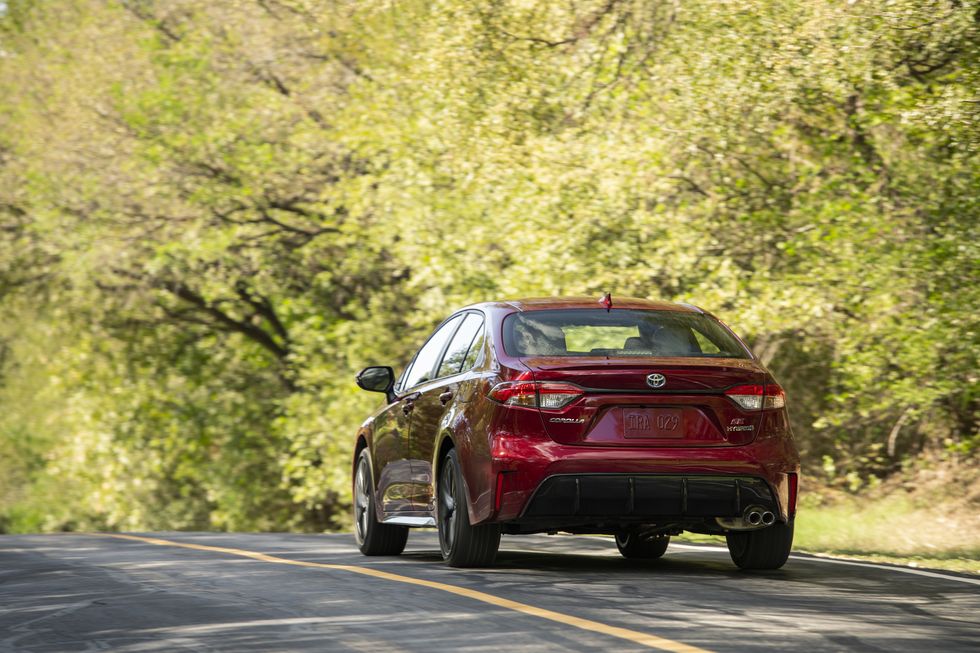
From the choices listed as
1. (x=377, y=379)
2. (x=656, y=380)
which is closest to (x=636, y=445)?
(x=656, y=380)

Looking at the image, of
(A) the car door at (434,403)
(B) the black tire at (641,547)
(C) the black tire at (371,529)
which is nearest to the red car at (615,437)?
(A) the car door at (434,403)

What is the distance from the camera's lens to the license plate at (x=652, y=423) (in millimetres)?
9008

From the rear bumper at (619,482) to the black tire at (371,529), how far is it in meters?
2.93

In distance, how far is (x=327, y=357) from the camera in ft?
91.1

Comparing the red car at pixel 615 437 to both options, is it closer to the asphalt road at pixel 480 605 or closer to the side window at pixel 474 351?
the side window at pixel 474 351

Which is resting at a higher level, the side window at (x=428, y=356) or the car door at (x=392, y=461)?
the side window at (x=428, y=356)

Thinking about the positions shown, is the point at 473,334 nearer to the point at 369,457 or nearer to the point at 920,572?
the point at 369,457

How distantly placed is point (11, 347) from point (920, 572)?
33.6 m

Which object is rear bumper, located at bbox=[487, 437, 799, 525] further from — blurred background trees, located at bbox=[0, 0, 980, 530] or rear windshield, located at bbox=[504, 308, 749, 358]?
blurred background trees, located at bbox=[0, 0, 980, 530]

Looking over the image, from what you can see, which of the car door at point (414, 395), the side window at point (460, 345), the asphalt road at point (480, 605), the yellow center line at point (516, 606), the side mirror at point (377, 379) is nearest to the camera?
the yellow center line at point (516, 606)

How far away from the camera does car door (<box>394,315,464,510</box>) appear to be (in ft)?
35.9

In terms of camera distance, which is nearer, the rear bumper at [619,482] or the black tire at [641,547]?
the rear bumper at [619,482]

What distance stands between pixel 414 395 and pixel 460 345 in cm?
70

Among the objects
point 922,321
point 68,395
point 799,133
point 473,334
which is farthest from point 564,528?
point 68,395
